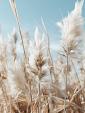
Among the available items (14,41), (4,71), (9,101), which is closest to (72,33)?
(9,101)

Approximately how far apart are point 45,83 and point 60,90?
127 millimetres

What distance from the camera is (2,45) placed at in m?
3.63

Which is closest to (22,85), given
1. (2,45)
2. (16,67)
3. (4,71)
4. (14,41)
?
(16,67)

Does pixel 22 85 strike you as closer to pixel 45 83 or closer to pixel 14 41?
pixel 45 83

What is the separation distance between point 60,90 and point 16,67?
1.23 ft

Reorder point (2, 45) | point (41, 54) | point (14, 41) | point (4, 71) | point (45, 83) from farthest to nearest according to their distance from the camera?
point (14, 41)
point (2, 45)
point (4, 71)
point (45, 83)
point (41, 54)

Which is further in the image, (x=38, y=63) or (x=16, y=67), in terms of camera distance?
(x=16, y=67)

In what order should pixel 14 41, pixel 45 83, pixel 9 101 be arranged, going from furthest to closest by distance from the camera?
1. pixel 14 41
2. pixel 9 101
3. pixel 45 83

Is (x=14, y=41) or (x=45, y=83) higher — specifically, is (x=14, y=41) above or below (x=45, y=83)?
above

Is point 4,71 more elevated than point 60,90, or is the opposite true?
point 4,71

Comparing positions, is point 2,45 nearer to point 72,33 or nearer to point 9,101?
point 9,101

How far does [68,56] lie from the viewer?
2.23 metres

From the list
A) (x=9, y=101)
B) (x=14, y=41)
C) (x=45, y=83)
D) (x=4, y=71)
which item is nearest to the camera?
(x=45, y=83)

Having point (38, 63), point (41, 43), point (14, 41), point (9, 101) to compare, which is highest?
point (14, 41)
